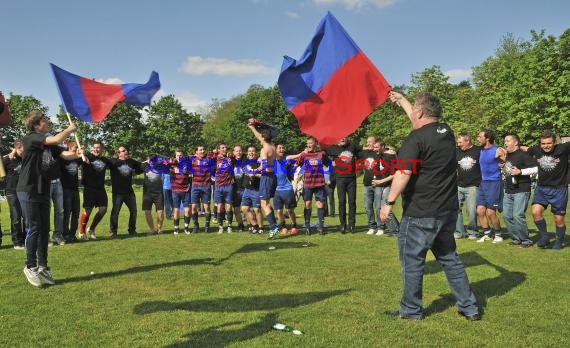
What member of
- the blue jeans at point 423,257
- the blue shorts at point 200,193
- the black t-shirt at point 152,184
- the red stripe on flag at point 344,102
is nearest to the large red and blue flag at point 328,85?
the red stripe on flag at point 344,102

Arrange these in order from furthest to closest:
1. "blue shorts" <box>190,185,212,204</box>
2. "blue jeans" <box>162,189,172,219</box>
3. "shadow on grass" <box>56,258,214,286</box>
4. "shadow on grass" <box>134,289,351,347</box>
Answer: "blue jeans" <box>162,189,172,219</box>
"blue shorts" <box>190,185,212,204</box>
"shadow on grass" <box>56,258,214,286</box>
"shadow on grass" <box>134,289,351,347</box>

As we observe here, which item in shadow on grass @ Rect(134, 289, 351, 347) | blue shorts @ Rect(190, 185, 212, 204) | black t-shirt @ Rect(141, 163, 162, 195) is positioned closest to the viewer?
shadow on grass @ Rect(134, 289, 351, 347)

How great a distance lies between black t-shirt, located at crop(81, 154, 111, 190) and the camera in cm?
1213

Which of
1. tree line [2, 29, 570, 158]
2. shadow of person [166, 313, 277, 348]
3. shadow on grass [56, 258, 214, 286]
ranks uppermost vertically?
tree line [2, 29, 570, 158]

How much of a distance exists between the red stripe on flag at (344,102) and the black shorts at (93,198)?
22.7 ft

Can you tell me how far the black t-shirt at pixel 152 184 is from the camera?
12703mm

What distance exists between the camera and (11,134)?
6150 centimetres

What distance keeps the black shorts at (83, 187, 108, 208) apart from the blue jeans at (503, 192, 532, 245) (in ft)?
32.3

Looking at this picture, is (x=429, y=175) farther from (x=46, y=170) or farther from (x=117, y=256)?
(x=117, y=256)

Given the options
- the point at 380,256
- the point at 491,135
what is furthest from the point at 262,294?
the point at 491,135

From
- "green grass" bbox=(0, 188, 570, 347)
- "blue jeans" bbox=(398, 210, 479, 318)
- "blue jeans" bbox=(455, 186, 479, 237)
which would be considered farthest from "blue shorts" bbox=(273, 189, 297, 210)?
"blue jeans" bbox=(398, 210, 479, 318)

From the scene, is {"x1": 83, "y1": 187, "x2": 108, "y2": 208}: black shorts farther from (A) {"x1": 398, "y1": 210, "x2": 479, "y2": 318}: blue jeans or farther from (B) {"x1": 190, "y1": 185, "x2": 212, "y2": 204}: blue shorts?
(A) {"x1": 398, "y1": 210, "x2": 479, "y2": 318}: blue jeans

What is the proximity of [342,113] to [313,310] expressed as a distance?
3.38m

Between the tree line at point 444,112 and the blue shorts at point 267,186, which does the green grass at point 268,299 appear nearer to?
the blue shorts at point 267,186
